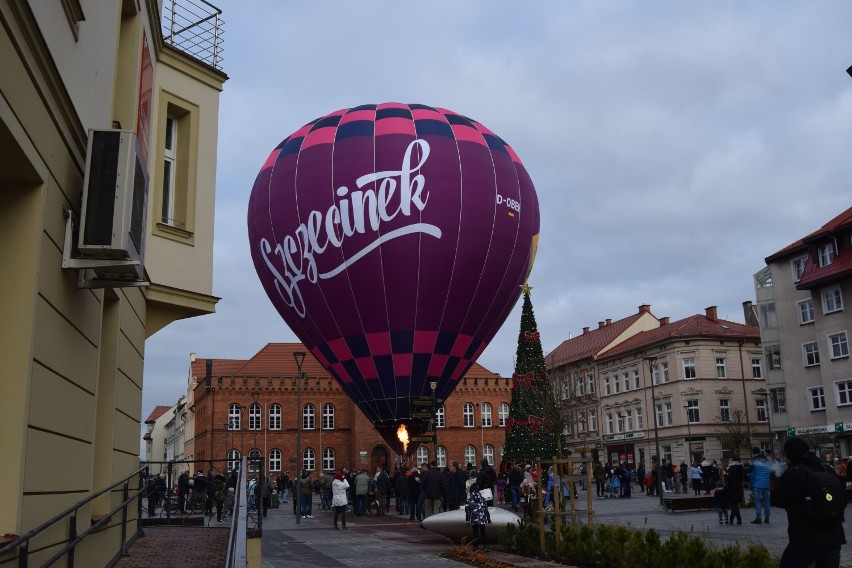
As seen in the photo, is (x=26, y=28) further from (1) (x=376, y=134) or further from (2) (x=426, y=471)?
(1) (x=376, y=134)

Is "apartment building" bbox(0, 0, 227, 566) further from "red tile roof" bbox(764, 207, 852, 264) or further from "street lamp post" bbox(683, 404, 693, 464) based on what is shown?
"street lamp post" bbox(683, 404, 693, 464)

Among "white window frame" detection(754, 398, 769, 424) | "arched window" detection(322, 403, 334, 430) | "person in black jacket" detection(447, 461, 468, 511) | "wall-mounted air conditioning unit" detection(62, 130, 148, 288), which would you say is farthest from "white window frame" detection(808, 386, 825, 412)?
"wall-mounted air conditioning unit" detection(62, 130, 148, 288)

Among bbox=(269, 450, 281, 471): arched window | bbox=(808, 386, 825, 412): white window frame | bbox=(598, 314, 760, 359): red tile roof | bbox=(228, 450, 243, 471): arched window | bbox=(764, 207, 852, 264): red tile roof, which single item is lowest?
bbox=(228, 450, 243, 471): arched window

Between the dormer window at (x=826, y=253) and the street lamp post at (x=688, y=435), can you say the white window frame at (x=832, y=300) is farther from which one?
the street lamp post at (x=688, y=435)

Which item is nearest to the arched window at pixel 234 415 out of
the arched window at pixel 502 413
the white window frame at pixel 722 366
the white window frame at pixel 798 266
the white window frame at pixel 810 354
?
the arched window at pixel 502 413

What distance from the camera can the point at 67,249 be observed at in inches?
247

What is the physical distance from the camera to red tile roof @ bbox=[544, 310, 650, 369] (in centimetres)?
7506

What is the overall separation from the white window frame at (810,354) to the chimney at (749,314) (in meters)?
23.6

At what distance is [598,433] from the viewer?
239 feet

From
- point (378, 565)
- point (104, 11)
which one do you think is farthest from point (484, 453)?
point (104, 11)

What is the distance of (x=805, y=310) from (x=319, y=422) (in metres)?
38.8

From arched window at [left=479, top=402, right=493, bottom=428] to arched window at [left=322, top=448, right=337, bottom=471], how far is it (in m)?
12.8

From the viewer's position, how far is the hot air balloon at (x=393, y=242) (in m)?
29.2

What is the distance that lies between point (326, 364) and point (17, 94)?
27.6 m
